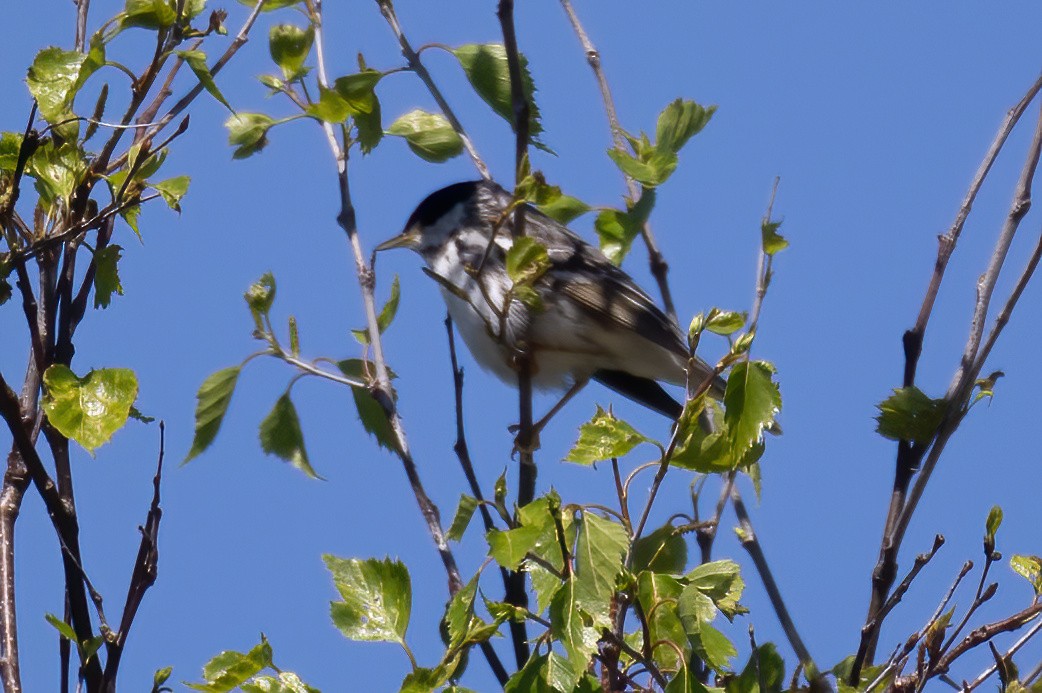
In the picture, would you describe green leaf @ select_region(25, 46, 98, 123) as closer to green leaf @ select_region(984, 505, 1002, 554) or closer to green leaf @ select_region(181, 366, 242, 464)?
green leaf @ select_region(181, 366, 242, 464)

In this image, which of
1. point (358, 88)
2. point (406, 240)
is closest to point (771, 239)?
point (358, 88)

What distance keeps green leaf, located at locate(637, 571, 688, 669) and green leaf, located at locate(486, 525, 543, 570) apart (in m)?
0.31

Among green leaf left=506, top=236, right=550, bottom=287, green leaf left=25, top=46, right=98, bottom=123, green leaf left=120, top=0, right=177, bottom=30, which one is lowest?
green leaf left=506, top=236, right=550, bottom=287

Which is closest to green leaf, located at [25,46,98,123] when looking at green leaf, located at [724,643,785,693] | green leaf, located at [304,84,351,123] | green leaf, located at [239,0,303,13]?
green leaf, located at [304,84,351,123]

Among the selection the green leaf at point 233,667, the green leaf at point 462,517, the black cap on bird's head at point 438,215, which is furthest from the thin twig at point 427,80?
the black cap on bird's head at point 438,215

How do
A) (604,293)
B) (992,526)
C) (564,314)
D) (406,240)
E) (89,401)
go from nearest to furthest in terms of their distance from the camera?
(89,401)
(992,526)
(564,314)
(604,293)
(406,240)

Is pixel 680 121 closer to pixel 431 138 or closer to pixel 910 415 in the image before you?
pixel 910 415

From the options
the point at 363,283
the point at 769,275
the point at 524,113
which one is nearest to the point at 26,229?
the point at 363,283

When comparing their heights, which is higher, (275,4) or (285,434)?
(275,4)

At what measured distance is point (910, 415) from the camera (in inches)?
116

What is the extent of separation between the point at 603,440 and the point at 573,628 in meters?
0.42

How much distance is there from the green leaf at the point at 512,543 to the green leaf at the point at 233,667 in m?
0.55

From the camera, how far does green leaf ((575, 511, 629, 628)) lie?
93.3 inches

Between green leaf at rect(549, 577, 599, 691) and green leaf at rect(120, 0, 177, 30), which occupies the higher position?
green leaf at rect(120, 0, 177, 30)
